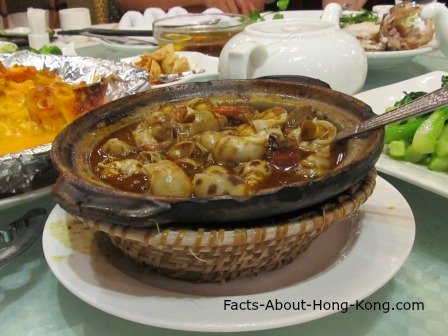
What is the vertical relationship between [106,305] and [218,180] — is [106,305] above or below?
below

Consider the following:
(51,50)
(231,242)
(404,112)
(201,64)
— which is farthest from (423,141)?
(51,50)

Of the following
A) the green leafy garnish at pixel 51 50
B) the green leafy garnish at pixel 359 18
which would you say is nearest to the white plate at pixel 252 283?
the green leafy garnish at pixel 51 50

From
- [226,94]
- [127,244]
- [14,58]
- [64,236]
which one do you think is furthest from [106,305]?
[14,58]

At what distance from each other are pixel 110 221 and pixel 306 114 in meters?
0.45

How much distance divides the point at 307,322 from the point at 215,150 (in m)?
0.32

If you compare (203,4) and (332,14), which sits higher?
(332,14)

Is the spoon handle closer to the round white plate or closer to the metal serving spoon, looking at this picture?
the metal serving spoon

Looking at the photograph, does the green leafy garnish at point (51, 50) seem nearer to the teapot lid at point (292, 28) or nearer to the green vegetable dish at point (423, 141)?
the teapot lid at point (292, 28)

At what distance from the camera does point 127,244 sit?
820 millimetres

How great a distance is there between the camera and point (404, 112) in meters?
0.89

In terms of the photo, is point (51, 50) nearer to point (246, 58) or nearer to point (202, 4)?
point (246, 58)

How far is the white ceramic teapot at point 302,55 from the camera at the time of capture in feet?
5.19

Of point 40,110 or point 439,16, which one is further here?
point 439,16

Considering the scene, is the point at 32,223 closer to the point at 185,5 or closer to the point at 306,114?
the point at 306,114
